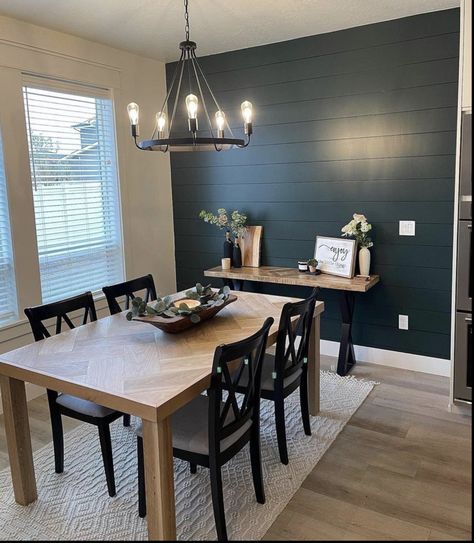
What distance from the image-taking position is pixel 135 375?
2.01 meters

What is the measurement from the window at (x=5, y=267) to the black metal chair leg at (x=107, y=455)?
4.86ft

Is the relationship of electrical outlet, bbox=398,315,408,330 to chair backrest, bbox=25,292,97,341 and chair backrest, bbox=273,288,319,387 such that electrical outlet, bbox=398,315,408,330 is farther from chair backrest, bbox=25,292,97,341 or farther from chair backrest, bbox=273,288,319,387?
chair backrest, bbox=25,292,97,341

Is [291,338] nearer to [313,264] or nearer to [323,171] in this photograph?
[313,264]

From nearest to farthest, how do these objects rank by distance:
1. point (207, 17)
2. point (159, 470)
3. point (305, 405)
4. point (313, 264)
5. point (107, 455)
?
1. point (159, 470)
2. point (107, 455)
3. point (305, 405)
4. point (207, 17)
5. point (313, 264)

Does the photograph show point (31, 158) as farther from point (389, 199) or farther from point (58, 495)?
point (389, 199)

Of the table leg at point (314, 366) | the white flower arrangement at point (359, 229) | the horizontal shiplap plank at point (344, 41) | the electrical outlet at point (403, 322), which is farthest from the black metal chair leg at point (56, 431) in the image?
the horizontal shiplap plank at point (344, 41)

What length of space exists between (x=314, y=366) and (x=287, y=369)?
0.48 metres

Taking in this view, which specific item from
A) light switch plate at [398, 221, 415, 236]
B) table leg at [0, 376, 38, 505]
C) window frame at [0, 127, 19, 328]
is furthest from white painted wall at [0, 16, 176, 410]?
light switch plate at [398, 221, 415, 236]

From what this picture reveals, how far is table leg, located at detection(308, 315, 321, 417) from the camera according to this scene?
3.03m

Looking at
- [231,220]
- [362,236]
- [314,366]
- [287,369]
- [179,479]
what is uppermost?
[231,220]

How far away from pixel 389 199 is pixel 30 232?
2642mm

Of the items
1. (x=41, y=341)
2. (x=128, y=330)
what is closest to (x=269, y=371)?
(x=128, y=330)

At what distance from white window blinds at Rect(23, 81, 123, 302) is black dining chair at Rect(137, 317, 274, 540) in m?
1.97

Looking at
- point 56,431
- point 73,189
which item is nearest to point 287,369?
point 56,431
